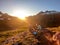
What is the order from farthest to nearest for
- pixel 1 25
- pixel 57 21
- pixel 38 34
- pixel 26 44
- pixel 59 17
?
pixel 59 17, pixel 57 21, pixel 1 25, pixel 38 34, pixel 26 44

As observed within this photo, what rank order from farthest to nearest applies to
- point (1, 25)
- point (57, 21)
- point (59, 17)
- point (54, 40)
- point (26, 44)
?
point (59, 17) → point (57, 21) → point (1, 25) → point (54, 40) → point (26, 44)

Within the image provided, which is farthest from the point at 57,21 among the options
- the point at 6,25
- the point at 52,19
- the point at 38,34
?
the point at 38,34

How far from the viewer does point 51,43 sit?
38.4m

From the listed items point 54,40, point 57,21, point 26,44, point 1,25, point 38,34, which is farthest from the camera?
point 57,21

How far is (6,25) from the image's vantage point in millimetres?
124250

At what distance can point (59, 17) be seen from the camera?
146 metres

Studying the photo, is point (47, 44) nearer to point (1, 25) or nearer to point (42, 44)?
point (42, 44)

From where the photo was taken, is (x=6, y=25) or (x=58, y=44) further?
(x=6, y=25)

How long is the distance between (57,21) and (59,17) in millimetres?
10544

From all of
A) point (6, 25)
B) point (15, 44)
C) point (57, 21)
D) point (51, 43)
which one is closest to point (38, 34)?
point (51, 43)

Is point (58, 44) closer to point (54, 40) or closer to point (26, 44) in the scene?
point (54, 40)

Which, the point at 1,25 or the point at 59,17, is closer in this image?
the point at 1,25

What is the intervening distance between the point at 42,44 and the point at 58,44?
4.45 metres

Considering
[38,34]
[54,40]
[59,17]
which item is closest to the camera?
[54,40]
